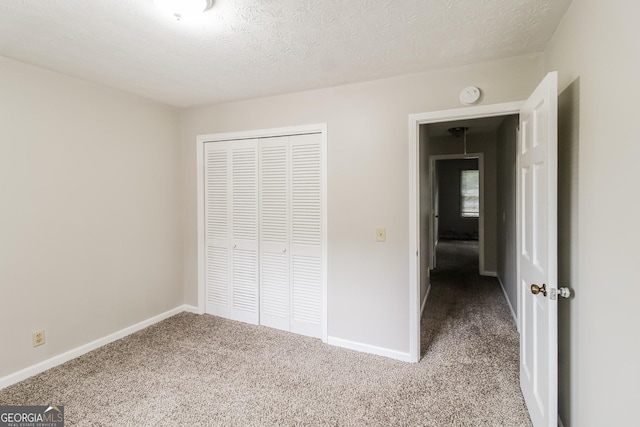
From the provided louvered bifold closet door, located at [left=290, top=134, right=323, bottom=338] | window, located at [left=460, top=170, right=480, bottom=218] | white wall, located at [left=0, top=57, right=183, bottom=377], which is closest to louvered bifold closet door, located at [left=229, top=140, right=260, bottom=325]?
louvered bifold closet door, located at [left=290, top=134, right=323, bottom=338]

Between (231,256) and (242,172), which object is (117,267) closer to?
(231,256)

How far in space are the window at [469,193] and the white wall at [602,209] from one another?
8.12 metres

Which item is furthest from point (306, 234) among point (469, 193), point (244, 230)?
point (469, 193)

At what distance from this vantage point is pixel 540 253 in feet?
5.62

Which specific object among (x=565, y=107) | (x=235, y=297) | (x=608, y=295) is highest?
(x=565, y=107)

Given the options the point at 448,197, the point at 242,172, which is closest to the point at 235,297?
the point at 242,172

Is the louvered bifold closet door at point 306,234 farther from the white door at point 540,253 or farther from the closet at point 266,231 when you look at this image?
the white door at point 540,253

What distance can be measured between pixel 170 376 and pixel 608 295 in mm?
2683

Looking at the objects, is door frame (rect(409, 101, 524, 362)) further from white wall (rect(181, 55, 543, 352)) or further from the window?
the window

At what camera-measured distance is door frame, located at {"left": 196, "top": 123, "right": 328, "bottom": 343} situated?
2939 millimetres

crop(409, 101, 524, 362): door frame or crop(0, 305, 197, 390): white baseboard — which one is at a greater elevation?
crop(409, 101, 524, 362): door frame

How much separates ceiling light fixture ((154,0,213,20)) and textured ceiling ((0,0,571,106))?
7cm

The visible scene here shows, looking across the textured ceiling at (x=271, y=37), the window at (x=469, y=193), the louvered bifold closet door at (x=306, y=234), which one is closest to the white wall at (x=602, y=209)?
the textured ceiling at (x=271, y=37)

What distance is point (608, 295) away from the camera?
1227 millimetres
